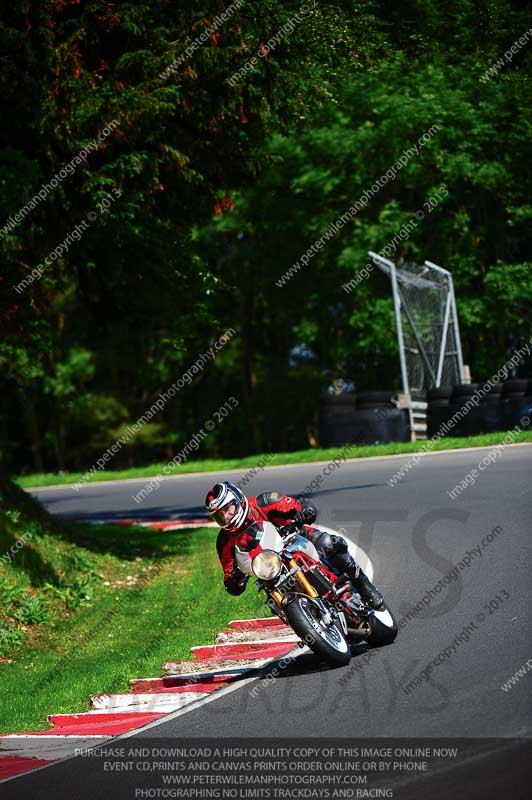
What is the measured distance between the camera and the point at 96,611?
13141 millimetres

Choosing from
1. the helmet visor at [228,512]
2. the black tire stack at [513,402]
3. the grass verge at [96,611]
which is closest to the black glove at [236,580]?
the helmet visor at [228,512]

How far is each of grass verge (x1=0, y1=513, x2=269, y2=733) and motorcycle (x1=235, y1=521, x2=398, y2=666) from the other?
176cm

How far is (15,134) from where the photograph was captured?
14500mm

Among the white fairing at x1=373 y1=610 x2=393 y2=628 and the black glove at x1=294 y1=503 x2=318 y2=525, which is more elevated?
the black glove at x1=294 y1=503 x2=318 y2=525

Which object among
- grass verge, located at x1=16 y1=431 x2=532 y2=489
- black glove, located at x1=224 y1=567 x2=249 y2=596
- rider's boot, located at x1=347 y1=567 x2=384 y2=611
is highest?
rider's boot, located at x1=347 y1=567 x2=384 y2=611

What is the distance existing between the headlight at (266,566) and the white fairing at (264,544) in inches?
7.8

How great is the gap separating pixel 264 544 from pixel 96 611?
538 centimetres

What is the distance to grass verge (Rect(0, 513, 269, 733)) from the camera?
960 centimetres

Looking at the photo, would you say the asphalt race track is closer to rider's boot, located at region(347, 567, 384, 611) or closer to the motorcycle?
the motorcycle

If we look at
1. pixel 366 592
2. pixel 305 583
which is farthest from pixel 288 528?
pixel 366 592

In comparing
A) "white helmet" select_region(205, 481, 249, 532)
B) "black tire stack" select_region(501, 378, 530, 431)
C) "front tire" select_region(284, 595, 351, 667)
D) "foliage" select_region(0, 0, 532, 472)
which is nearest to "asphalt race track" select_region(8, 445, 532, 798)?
"front tire" select_region(284, 595, 351, 667)

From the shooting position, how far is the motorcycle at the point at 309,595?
25.9ft

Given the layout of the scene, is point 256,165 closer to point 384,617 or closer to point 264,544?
point 264,544

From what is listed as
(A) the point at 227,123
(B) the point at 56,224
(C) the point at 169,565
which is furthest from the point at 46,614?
(A) the point at 227,123
